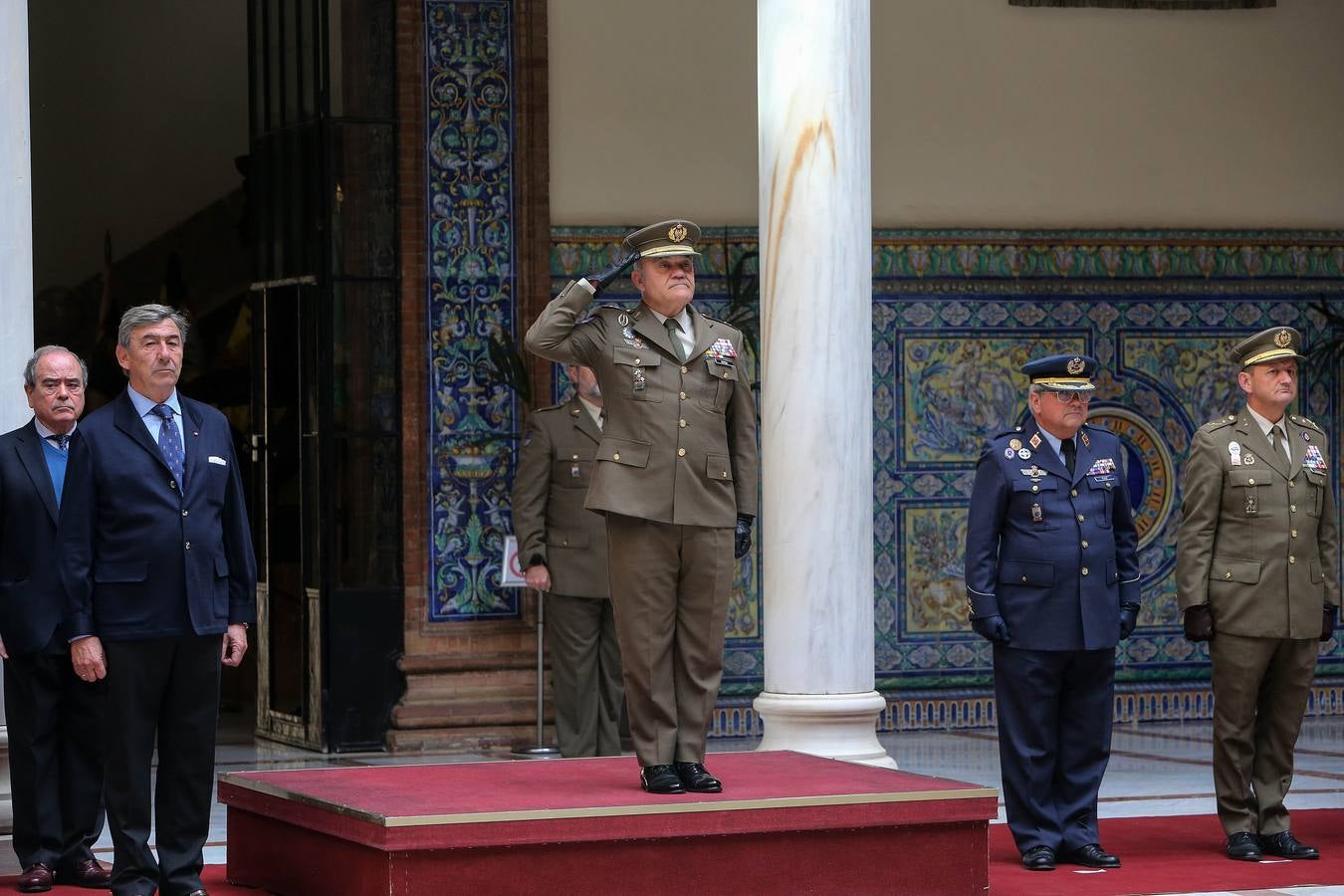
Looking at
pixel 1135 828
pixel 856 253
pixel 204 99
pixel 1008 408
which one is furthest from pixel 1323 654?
pixel 204 99

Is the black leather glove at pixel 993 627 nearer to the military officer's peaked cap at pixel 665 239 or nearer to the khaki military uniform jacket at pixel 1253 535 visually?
the khaki military uniform jacket at pixel 1253 535

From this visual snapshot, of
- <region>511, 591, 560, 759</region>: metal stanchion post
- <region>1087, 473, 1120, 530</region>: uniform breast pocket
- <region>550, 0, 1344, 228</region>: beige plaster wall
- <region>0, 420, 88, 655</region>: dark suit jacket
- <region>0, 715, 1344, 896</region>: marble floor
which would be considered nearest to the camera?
<region>0, 420, 88, 655</region>: dark suit jacket

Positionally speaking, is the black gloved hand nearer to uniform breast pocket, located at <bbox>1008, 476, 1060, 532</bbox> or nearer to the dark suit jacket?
uniform breast pocket, located at <bbox>1008, 476, 1060, 532</bbox>

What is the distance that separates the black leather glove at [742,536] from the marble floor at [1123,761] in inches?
88.5

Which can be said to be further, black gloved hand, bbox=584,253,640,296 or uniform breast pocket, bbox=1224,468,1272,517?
uniform breast pocket, bbox=1224,468,1272,517

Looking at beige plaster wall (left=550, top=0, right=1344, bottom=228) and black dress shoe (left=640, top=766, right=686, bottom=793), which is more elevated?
beige plaster wall (left=550, top=0, right=1344, bottom=228)

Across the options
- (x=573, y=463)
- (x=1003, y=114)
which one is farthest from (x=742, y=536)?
(x=1003, y=114)

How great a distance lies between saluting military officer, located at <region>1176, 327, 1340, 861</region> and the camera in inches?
280

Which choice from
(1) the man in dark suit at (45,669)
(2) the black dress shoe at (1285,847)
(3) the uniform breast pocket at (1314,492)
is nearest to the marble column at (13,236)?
(1) the man in dark suit at (45,669)

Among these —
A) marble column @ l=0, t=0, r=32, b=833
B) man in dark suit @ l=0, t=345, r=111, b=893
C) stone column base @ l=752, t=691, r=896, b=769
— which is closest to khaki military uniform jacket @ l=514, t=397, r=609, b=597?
stone column base @ l=752, t=691, r=896, b=769

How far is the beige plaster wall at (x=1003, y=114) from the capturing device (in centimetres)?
1078

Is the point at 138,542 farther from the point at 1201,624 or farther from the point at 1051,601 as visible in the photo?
the point at 1201,624

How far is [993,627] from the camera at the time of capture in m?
6.97

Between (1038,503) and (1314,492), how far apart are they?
1.00 m
